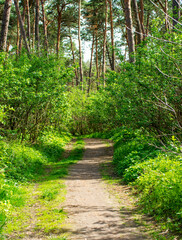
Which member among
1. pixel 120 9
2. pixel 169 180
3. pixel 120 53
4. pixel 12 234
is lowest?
pixel 12 234

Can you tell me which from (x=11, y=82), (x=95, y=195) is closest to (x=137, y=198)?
(x=95, y=195)

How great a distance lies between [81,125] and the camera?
27.3 metres

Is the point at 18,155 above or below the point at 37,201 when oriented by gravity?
above

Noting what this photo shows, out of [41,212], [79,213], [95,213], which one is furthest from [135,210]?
[41,212]

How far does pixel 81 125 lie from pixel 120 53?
1679 centimetres

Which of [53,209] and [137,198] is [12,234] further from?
[137,198]

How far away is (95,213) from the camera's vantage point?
5.64 meters

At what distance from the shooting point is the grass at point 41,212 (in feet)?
16.0

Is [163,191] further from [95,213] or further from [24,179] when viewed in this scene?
[24,179]

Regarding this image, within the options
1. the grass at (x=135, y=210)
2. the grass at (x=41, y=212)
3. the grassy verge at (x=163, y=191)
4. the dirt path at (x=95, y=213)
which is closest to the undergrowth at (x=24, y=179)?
the grass at (x=41, y=212)

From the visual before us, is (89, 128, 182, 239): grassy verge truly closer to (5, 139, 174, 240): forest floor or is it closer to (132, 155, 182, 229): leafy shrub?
(132, 155, 182, 229): leafy shrub

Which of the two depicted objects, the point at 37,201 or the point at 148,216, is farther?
the point at 37,201

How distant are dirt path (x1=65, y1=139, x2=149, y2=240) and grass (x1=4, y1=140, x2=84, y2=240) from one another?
22 centimetres

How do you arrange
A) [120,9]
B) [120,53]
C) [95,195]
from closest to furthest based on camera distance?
[95,195]
[120,53]
[120,9]
